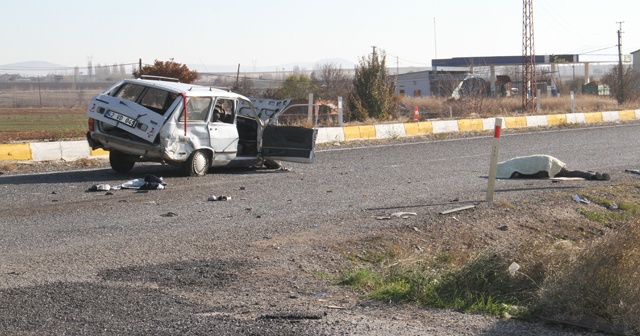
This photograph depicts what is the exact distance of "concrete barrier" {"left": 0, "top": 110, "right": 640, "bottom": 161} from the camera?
56.7 feet

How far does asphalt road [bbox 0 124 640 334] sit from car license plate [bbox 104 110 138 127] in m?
1.06

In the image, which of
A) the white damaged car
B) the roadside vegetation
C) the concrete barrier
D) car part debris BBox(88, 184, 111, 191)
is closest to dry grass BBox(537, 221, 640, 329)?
the roadside vegetation

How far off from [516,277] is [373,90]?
102 ft

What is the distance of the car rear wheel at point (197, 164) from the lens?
1447 centimetres

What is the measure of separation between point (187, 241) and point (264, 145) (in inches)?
276

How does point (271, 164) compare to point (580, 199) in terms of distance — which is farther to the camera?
point (271, 164)

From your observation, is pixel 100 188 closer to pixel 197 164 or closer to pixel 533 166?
pixel 197 164

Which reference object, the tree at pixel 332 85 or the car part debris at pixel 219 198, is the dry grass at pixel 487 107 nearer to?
the tree at pixel 332 85

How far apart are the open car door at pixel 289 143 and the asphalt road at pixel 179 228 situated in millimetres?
406

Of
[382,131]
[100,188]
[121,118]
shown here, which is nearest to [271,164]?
[121,118]

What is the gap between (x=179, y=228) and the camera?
→ 31.7 feet

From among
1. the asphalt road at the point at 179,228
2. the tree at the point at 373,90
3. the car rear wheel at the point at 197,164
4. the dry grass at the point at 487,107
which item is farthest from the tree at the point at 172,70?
the car rear wheel at the point at 197,164

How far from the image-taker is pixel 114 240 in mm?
8875

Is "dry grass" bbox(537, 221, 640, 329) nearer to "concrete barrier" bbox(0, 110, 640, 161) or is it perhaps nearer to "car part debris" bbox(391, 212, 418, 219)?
"car part debris" bbox(391, 212, 418, 219)
